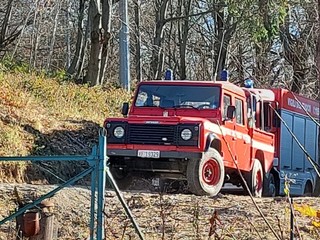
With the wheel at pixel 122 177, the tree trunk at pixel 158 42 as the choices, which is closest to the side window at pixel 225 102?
the wheel at pixel 122 177

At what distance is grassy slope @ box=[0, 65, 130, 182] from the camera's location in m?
16.0

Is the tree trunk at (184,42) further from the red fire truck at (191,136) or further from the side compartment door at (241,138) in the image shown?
the side compartment door at (241,138)

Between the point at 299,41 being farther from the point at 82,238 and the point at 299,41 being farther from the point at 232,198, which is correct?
the point at 82,238

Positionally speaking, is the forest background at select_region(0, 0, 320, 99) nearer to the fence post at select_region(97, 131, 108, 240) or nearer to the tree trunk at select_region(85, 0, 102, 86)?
the tree trunk at select_region(85, 0, 102, 86)

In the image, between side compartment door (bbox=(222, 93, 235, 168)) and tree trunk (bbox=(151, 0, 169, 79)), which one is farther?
tree trunk (bbox=(151, 0, 169, 79))

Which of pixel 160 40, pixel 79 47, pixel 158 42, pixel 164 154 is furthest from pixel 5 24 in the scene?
pixel 164 154

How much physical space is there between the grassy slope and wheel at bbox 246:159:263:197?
13.4ft

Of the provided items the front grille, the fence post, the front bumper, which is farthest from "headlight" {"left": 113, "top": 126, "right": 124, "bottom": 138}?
the fence post

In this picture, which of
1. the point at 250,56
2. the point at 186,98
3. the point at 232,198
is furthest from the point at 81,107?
the point at 250,56

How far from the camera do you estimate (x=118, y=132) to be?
13.8 meters

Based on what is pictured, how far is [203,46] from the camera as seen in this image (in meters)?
40.2

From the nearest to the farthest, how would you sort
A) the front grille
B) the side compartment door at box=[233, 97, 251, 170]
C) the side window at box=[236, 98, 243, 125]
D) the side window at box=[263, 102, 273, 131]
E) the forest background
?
the front grille < the side compartment door at box=[233, 97, 251, 170] < the side window at box=[236, 98, 243, 125] < the side window at box=[263, 102, 273, 131] < the forest background

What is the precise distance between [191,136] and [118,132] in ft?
4.52

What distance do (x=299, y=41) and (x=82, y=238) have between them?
2376 cm
